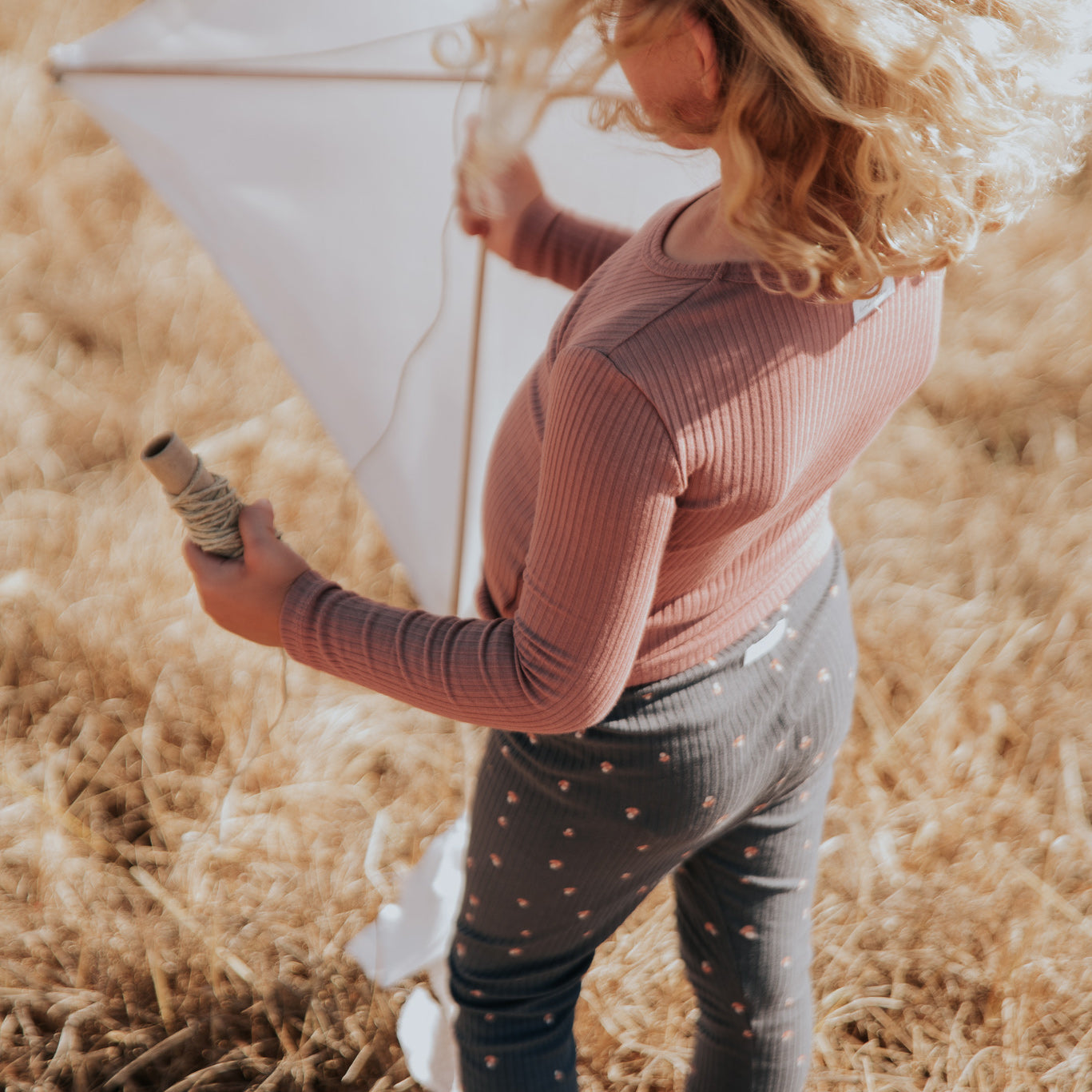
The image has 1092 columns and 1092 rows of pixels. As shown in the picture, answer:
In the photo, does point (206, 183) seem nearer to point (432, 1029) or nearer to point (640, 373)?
point (640, 373)

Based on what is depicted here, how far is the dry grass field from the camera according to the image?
146 cm

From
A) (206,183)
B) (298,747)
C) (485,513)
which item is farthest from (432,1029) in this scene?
(206,183)

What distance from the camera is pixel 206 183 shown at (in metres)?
1.03

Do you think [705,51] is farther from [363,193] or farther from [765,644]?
[363,193]

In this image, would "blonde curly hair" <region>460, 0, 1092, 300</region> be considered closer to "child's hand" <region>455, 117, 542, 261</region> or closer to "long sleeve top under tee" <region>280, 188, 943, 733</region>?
"long sleeve top under tee" <region>280, 188, 943, 733</region>

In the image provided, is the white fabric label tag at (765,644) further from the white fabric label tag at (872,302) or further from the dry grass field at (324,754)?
the dry grass field at (324,754)

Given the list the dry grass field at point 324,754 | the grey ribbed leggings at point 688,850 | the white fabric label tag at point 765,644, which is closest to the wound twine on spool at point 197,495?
the grey ribbed leggings at point 688,850

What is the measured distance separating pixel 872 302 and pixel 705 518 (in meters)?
0.19

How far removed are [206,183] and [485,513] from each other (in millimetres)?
443

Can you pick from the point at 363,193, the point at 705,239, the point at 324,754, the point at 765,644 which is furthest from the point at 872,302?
the point at 324,754

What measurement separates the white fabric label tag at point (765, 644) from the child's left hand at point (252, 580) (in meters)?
0.37

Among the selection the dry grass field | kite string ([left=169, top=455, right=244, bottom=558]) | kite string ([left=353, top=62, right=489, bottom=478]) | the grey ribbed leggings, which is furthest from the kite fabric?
the dry grass field

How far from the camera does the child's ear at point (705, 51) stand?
1.90ft

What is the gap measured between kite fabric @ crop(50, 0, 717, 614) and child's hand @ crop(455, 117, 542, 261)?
39 millimetres
